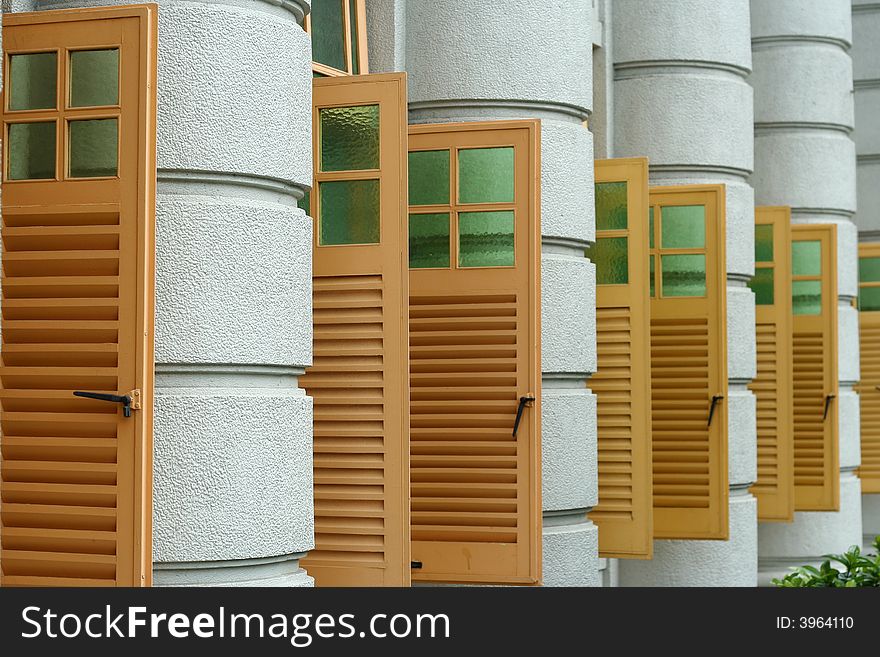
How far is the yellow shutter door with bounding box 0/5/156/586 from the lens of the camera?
4910mm

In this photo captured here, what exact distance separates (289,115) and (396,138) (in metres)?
0.54

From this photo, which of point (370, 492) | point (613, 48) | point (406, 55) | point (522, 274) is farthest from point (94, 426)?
point (613, 48)

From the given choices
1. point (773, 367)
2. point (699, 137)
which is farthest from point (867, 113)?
point (699, 137)

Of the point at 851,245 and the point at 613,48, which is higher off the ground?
the point at 613,48

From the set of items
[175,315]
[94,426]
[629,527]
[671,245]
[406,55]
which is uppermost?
[406,55]

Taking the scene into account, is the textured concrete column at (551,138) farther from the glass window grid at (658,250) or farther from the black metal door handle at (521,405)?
the glass window grid at (658,250)

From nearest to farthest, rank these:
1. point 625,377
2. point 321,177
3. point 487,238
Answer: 1. point 321,177
2. point 487,238
3. point 625,377

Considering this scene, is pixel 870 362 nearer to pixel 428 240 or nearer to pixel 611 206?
pixel 611 206

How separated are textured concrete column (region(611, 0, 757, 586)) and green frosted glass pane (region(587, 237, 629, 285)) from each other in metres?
1.51

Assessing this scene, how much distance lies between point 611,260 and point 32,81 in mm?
4025

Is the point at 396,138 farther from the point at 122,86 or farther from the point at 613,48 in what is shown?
the point at 613,48

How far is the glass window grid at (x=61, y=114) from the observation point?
16.3 ft

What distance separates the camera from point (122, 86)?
4.93 meters

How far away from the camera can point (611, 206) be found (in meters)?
8.51
